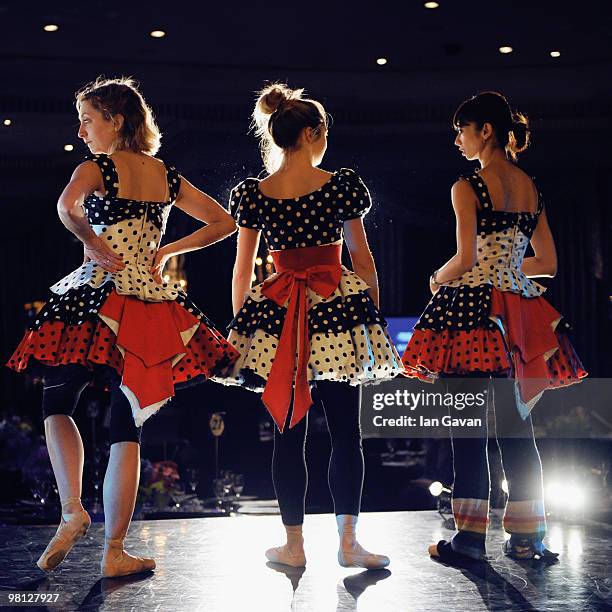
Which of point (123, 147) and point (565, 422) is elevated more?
point (123, 147)

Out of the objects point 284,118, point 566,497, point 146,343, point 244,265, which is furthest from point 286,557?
point 566,497

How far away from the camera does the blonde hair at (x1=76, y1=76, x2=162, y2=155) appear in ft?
8.53

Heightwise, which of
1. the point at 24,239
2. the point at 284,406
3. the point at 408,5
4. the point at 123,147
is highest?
the point at 408,5

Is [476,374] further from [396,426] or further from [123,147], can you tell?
[396,426]

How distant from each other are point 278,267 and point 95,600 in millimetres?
960

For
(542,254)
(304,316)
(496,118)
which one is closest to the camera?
(304,316)

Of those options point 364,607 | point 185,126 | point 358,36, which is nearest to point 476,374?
point 364,607

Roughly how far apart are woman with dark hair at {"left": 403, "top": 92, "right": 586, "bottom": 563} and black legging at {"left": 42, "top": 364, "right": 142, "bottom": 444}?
768 mm

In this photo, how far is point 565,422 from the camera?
635 centimetres

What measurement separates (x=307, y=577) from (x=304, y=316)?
2.04 feet

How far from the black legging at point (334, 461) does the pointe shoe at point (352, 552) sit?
0.03 m

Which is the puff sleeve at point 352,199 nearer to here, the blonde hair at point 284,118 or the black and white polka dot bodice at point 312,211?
the black and white polka dot bodice at point 312,211

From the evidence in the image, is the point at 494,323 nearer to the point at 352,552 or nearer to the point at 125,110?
the point at 352,552

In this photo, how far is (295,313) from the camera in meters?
2.56
